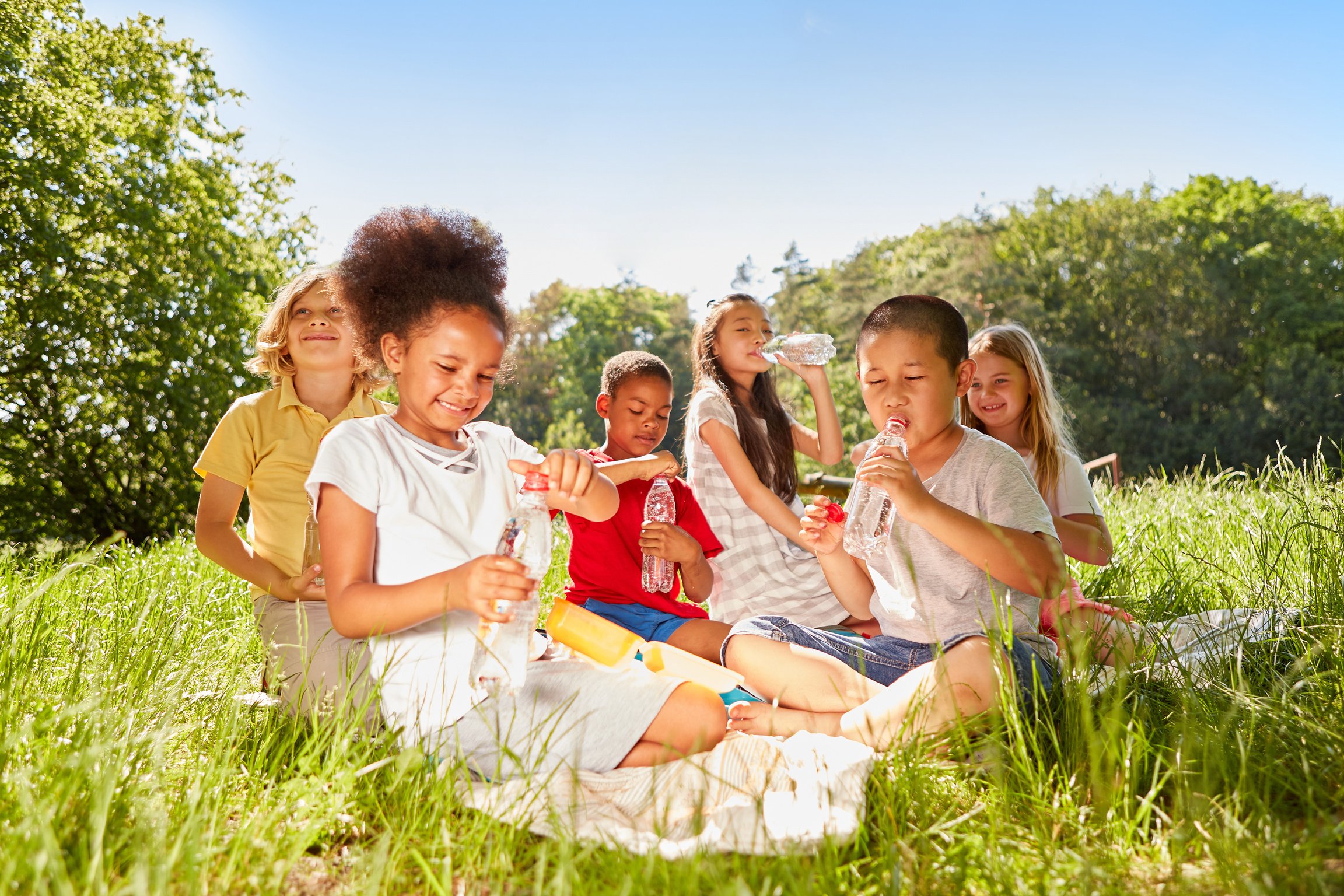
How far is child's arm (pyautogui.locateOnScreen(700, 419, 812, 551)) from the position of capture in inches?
157

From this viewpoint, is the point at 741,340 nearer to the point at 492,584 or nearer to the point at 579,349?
the point at 492,584

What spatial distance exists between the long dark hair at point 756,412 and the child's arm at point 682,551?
0.69 metres

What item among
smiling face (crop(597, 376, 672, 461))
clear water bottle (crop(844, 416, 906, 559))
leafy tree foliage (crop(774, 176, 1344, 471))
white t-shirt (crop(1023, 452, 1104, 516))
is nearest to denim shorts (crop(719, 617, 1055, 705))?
clear water bottle (crop(844, 416, 906, 559))

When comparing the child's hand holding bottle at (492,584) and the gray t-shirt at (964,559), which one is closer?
the child's hand holding bottle at (492,584)

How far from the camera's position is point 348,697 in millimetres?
2074

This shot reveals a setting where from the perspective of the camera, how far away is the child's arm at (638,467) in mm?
3163

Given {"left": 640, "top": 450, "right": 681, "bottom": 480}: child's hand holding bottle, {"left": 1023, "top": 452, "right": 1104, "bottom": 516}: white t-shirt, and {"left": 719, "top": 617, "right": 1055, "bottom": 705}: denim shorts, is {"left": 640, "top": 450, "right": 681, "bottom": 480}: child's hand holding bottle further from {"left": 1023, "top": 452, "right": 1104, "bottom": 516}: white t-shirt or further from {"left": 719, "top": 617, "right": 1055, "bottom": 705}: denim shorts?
{"left": 1023, "top": 452, "right": 1104, "bottom": 516}: white t-shirt

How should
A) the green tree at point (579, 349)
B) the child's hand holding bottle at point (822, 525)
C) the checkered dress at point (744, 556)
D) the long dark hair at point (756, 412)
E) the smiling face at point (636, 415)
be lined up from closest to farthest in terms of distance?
the child's hand holding bottle at point (822, 525)
the smiling face at point (636, 415)
the checkered dress at point (744, 556)
the long dark hair at point (756, 412)
the green tree at point (579, 349)


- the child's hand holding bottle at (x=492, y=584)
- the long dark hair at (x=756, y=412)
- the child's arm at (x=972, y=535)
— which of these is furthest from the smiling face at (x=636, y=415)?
the child's hand holding bottle at (x=492, y=584)

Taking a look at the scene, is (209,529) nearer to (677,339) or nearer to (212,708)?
(212,708)

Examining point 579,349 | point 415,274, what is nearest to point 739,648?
point 415,274

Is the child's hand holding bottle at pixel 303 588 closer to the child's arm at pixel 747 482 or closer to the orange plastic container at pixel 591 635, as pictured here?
the orange plastic container at pixel 591 635

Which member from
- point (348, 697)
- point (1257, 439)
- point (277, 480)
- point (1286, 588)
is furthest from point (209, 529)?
point (1257, 439)

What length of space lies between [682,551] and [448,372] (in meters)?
1.34
